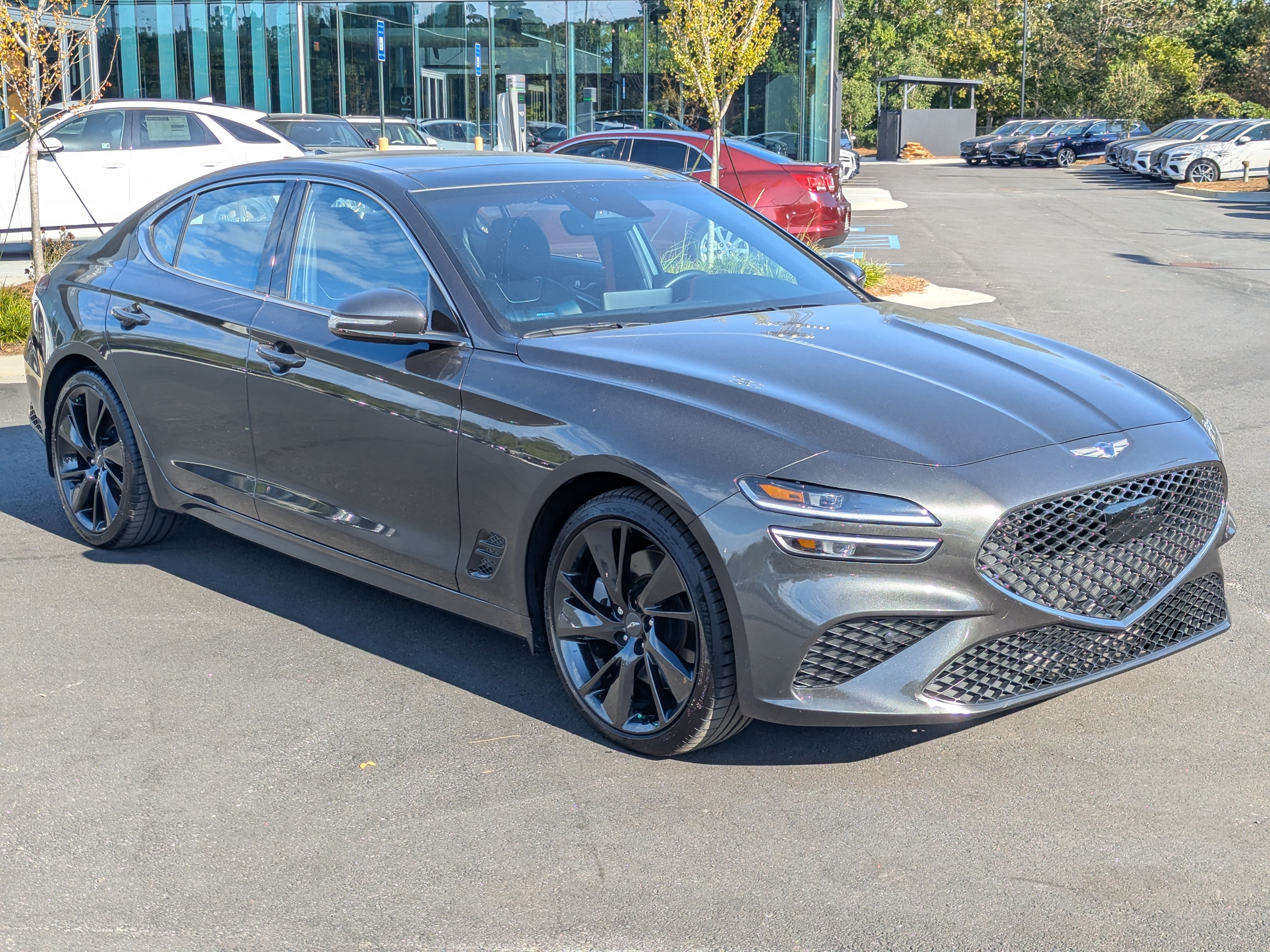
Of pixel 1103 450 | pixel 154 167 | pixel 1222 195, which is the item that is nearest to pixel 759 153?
pixel 154 167

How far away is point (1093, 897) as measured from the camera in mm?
3209

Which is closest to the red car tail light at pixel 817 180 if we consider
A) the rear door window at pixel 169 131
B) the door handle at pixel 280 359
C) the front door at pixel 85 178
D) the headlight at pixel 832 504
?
the rear door window at pixel 169 131

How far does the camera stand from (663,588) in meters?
3.81

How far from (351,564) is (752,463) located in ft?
5.94

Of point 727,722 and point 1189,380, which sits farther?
point 1189,380

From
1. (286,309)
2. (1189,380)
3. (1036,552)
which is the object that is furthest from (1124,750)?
(1189,380)

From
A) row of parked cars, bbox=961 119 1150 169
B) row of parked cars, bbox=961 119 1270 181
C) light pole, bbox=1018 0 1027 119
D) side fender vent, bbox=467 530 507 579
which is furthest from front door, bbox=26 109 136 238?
light pole, bbox=1018 0 1027 119

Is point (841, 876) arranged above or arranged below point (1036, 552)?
below

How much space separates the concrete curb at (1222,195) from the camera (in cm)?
A: 3328

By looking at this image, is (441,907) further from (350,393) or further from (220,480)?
(220,480)

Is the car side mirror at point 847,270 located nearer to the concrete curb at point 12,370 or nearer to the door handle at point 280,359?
the door handle at point 280,359

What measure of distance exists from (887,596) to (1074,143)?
5652cm

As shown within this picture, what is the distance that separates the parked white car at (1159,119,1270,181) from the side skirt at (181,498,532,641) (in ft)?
129

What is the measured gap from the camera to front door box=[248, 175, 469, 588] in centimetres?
439
